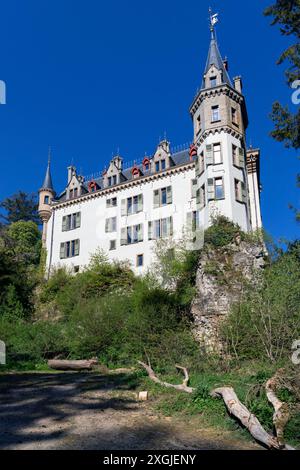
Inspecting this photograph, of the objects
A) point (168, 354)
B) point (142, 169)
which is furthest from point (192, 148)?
point (168, 354)

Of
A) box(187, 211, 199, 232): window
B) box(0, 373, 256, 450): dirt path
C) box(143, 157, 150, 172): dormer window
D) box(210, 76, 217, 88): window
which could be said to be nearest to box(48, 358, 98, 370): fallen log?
box(0, 373, 256, 450): dirt path

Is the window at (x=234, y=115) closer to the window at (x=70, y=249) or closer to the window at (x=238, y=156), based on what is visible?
the window at (x=238, y=156)

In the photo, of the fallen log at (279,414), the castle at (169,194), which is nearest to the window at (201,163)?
the castle at (169,194)

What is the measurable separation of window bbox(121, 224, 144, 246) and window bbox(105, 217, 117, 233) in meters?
1.46

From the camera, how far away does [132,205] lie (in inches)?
1416

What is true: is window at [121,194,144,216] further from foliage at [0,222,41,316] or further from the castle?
foliage at [0,222,41,316]

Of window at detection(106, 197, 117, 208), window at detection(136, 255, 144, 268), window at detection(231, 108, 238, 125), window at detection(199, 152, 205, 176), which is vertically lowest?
window at detection(136, 255, 144, 268)

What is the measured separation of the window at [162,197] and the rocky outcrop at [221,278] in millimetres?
10597

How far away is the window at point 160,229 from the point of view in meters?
33.0

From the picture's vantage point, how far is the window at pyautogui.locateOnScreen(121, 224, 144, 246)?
112 feet

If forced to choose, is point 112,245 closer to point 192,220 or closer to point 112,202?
point 112,202

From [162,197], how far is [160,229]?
10.5ft

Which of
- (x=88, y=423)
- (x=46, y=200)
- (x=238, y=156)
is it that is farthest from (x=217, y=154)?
(x=88, y=423)
